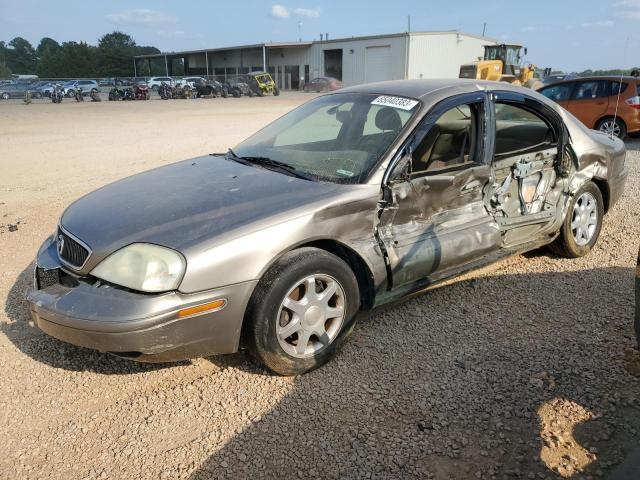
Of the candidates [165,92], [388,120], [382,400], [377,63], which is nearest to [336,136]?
[388,120]

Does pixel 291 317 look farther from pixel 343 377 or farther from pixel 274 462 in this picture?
pixel 274 462

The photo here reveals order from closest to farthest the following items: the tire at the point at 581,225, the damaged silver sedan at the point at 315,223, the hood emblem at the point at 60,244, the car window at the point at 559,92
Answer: the damaged silver sedan at the point at 315,223 → the hood emblem at the point at 60,244 → the tire at the point at 581,225 → the car window at the point at 559,92

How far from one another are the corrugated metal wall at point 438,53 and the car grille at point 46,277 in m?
44.8

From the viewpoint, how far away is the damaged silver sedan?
8.63 feet

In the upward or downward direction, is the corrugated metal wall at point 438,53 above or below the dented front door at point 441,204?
above

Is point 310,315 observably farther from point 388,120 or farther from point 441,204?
point 388,120

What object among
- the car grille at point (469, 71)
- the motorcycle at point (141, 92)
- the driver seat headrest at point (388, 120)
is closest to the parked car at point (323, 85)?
the motorcycle at point (141, 92)

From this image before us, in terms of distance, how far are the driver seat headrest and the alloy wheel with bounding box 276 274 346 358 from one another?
1.17 meters

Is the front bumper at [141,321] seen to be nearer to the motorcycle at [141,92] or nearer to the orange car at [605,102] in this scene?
the orange car at [605,102]

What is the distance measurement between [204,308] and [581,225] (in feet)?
12.0

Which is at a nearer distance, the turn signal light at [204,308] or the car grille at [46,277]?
the turn signal light at [204,308]

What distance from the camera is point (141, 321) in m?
2.50

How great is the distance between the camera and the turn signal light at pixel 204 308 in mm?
2572

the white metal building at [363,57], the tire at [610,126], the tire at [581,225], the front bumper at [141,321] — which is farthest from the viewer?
the white metal building at [363,57]
